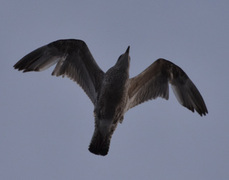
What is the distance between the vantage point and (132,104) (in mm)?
9023

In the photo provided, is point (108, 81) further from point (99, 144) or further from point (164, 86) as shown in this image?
point (164, 86)

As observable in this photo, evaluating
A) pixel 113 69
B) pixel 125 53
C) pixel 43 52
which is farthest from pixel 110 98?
pixel 43 52

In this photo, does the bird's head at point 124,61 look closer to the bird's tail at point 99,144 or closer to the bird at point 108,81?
the bird at point 108,81

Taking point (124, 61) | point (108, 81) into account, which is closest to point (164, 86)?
point (124, 61)

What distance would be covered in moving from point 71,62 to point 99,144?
2.18 metres

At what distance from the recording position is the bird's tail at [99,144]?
319 inches

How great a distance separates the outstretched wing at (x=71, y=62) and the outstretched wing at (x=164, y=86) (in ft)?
3.05

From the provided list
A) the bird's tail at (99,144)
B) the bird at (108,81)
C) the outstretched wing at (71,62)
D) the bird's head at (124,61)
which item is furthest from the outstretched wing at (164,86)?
the bird's tail at (99,144)

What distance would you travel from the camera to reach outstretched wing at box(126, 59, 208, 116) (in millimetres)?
9102

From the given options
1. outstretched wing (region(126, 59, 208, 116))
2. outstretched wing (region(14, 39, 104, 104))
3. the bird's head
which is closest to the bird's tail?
outstretched wing (region(14, 39, 104, 104))

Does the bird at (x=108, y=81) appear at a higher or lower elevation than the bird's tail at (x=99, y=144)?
higher

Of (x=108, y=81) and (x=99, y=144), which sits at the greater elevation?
(x=108, y=81)

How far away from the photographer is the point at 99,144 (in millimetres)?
8141

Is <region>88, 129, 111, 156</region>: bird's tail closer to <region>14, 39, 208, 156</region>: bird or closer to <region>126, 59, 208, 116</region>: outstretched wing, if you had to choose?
<region>14, 39, 208, 156</region>: bird
